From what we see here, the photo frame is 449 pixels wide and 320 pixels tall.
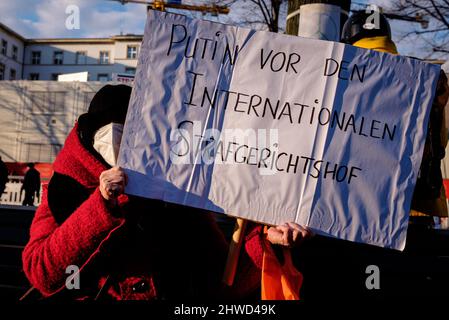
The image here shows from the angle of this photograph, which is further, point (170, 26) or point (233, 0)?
point (233, 0)

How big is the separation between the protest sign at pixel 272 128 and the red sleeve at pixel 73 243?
0.32 metres

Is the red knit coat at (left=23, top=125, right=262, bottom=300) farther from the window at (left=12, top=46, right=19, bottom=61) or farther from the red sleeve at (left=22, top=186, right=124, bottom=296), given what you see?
the window at (left=12, top=46, right=19, bottom=61)

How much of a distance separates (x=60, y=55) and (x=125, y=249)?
212ft

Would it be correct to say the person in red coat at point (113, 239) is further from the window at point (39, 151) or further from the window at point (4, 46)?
the window at point (4, 46)

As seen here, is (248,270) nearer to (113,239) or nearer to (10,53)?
(113,239)

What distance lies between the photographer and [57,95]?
25484 millimetres

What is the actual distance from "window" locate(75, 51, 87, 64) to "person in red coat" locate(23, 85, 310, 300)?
62131mm

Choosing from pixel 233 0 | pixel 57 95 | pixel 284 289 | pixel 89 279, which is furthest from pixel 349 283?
pixel 57 95

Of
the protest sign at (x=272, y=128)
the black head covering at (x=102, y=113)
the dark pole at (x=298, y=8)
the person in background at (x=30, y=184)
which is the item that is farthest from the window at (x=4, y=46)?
the protest sign at (x=272, y=128)

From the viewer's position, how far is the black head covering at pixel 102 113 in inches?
79.5

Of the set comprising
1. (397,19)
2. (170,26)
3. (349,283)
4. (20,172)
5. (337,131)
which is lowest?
(20,172)

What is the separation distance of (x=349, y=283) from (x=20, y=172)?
25436 mm

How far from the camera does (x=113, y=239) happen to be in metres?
1.84
